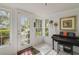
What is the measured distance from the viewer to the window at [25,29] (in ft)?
5.49

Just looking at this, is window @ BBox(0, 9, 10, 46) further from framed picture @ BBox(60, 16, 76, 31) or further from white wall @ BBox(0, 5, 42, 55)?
framed picture @ BBox(60, 16, 76, 31)

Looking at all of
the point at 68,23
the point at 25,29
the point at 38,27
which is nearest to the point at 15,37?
the point at 25,29

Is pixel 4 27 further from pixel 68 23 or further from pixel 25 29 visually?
pixel 68 23

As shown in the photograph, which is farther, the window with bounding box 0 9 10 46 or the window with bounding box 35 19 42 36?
the window with bounding box 35 19 42 36

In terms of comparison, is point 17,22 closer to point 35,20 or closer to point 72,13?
point 35,20

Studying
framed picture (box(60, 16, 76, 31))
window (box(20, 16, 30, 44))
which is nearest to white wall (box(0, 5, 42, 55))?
window (box(20, 16, 30, 44))

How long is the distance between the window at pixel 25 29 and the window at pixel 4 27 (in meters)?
0.31

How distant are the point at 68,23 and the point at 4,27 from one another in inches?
60.6

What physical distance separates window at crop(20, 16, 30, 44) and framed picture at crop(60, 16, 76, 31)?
0.83 m

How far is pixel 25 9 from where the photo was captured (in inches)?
65.3

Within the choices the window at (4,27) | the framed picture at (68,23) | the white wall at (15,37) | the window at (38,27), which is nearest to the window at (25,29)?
the white wall at (15,37)

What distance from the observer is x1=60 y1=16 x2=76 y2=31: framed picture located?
5.77 feet

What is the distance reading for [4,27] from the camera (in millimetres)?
1554

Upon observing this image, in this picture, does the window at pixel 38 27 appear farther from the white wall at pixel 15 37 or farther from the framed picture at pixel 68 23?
the framed picture at pixel 68 23
